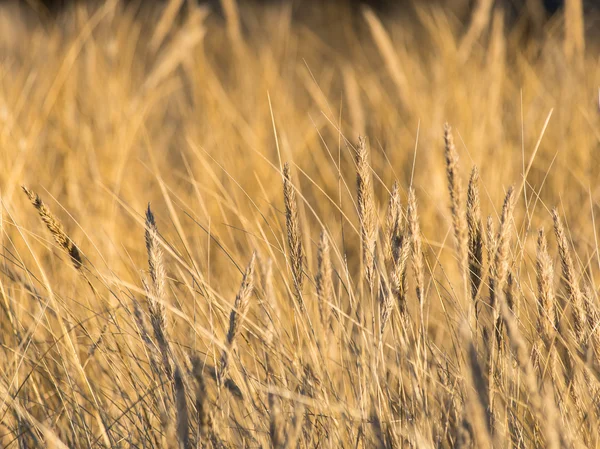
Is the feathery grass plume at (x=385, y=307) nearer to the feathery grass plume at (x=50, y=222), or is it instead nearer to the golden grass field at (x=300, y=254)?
the golden grass field at (x=300, y=254)

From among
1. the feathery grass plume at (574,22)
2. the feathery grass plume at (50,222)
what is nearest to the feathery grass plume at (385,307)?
the feathery grass plume at (50,222)

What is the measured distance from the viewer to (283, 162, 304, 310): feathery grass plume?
32.0 inches

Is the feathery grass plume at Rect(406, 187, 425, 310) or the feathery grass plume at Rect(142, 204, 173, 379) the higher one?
the feathery grass plume at Rect(406, 187, 425, 310)

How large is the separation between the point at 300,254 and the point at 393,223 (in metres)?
0.12

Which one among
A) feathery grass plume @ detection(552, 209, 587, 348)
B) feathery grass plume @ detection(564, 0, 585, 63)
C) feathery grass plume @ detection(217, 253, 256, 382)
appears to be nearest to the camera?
feathery grass plume @ detection(217, 253, 256, 382)

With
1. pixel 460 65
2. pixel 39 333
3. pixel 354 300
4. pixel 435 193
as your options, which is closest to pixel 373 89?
pixel 460 65

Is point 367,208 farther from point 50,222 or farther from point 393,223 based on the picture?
point 50,222

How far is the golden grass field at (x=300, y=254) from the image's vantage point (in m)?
0.82

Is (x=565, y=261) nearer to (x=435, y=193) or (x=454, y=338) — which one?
(x=454, y=338)

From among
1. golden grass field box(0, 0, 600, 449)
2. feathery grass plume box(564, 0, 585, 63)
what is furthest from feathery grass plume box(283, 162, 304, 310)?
feathery grass plume box(564, 0, 585, 63)

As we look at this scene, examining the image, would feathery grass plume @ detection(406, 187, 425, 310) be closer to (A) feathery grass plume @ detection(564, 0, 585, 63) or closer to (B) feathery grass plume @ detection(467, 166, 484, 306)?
(B) feathery grass plume @ detection(467, 166, 484, 306)

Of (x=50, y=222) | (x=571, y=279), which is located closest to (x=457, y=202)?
(x=571, y=279)

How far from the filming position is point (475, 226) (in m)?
0.84

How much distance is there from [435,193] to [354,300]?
1200 mm
